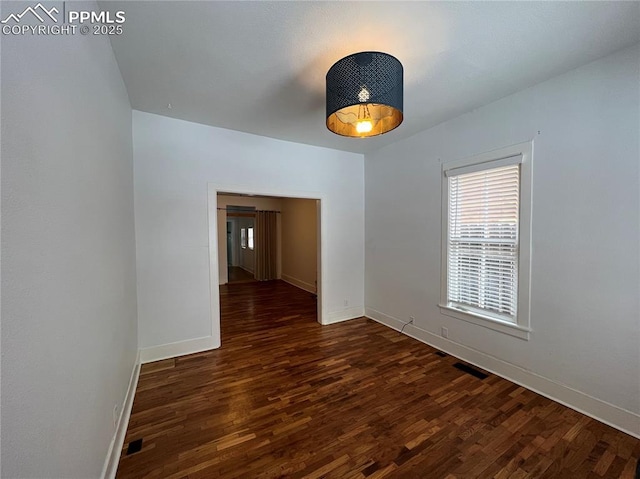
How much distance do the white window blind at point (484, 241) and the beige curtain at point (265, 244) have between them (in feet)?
18.2

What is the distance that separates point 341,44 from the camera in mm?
1751

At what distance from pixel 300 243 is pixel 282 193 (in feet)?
10.7

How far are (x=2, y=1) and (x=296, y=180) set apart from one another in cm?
307

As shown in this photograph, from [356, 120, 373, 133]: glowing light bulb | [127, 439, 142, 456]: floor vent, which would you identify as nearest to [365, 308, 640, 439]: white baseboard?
[356, 120, 373, 133]: glowing light bulb

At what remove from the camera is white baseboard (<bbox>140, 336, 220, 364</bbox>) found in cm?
285

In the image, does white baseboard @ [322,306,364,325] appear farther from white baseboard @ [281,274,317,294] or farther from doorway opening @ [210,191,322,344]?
white baseboard @ [281,274,317,294]

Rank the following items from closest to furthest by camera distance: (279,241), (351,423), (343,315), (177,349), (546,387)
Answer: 1. (351,423)
2. (546,387)
3. (177,349)
4. (343,315)
5. (279,241)

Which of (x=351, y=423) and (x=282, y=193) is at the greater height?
(x=282, y=193)

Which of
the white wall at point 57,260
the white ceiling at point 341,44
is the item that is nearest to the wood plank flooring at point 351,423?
the white wall at point 57,260

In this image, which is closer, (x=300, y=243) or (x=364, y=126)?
(x=364, y=126)

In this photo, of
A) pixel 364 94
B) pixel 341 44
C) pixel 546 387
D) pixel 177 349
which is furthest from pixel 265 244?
pixel 546 387

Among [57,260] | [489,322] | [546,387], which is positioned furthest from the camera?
[489,322]

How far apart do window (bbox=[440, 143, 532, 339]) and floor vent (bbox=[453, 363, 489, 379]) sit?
1.60 feet

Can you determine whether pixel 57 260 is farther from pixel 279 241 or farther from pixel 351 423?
pixel 279 241
